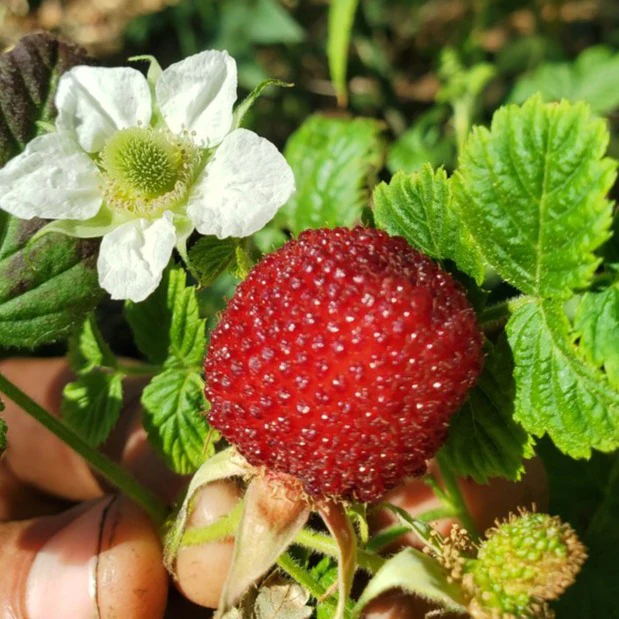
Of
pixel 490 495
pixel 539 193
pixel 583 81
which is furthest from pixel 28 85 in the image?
pixel 583 81

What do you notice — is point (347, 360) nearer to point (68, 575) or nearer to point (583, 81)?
point (68, 575)

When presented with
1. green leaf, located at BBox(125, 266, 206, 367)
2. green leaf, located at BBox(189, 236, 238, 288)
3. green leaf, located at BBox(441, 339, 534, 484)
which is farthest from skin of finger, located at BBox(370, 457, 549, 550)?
green leaf, located at BBox(189, 236, 238, 288)

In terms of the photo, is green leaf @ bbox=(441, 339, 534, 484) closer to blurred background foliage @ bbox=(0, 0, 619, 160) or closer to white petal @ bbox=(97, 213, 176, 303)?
white petal @ bbox=(97, 213, 176, 303)

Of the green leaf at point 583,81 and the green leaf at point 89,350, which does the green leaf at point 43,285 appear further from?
the green leaf at point 583,81

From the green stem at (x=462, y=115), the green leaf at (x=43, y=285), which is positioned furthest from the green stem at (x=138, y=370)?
the green stem at (x=462, y=115)

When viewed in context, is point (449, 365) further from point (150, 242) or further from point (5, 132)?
point (5, 132)

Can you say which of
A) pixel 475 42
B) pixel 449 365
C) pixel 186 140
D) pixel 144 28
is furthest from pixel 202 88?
pixel 144 28
